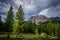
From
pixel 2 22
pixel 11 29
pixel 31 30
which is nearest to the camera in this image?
pixel 11 29

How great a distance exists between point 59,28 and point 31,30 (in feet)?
55.5

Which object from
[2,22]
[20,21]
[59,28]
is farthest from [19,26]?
[59,28]

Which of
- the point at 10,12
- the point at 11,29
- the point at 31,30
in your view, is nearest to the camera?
the point at 11,29

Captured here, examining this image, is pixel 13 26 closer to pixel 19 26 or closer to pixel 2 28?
pixel 19 26

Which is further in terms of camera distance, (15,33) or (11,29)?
(11,29)

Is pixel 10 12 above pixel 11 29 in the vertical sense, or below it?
above

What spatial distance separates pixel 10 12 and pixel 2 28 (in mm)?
9188

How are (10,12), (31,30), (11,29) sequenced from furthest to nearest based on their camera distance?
1. (31,30)
2. (10,12)
3. (11,29)

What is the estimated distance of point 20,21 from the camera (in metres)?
65.5

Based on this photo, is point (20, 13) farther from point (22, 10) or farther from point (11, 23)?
point (11, 23)

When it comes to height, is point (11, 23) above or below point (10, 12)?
below

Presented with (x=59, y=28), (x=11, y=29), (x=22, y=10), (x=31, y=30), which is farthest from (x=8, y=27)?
(x=59, y=28)

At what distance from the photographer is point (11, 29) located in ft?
212

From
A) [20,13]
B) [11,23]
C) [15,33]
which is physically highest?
[20,13]
